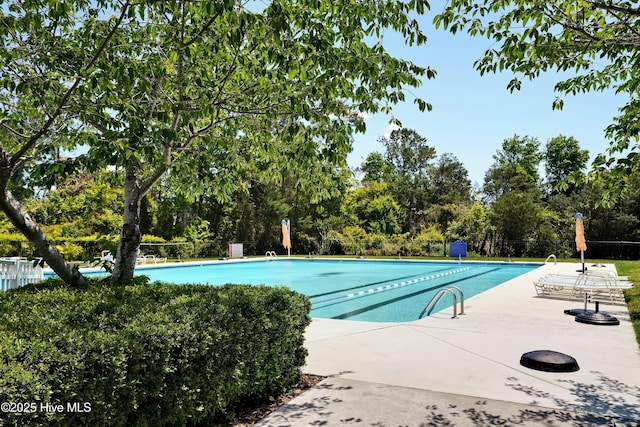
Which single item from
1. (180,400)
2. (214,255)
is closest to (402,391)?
(180,400)

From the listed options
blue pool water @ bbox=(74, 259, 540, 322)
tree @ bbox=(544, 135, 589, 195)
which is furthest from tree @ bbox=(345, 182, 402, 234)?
tree @ bbox=(544, 135, 589, 195)

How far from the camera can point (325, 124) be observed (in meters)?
4.18

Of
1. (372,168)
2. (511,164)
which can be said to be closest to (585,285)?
(372,168)

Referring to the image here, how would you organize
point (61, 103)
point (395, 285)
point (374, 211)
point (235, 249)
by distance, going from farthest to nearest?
point (374, 211), point (235, 249), point (395, 285), point (61, 103)

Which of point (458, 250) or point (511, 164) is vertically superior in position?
point (511, 164)

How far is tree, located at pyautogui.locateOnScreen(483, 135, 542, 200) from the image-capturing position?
133 feet

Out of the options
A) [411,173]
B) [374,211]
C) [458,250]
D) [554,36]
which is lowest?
[458,250]

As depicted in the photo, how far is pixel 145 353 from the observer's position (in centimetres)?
267

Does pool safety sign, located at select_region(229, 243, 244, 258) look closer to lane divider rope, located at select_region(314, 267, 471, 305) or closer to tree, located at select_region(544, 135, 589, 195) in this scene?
lane divider rope, located at select_region(314, 267, 471, 305)

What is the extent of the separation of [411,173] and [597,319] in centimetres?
3626

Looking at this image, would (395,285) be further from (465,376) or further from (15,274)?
(15,274)

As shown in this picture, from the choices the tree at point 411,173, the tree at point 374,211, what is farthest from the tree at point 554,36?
the tree at point 411,173

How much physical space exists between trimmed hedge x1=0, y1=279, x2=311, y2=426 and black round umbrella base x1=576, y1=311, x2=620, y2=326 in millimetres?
5365

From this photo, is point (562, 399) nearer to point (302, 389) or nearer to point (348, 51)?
point (302, 389)
